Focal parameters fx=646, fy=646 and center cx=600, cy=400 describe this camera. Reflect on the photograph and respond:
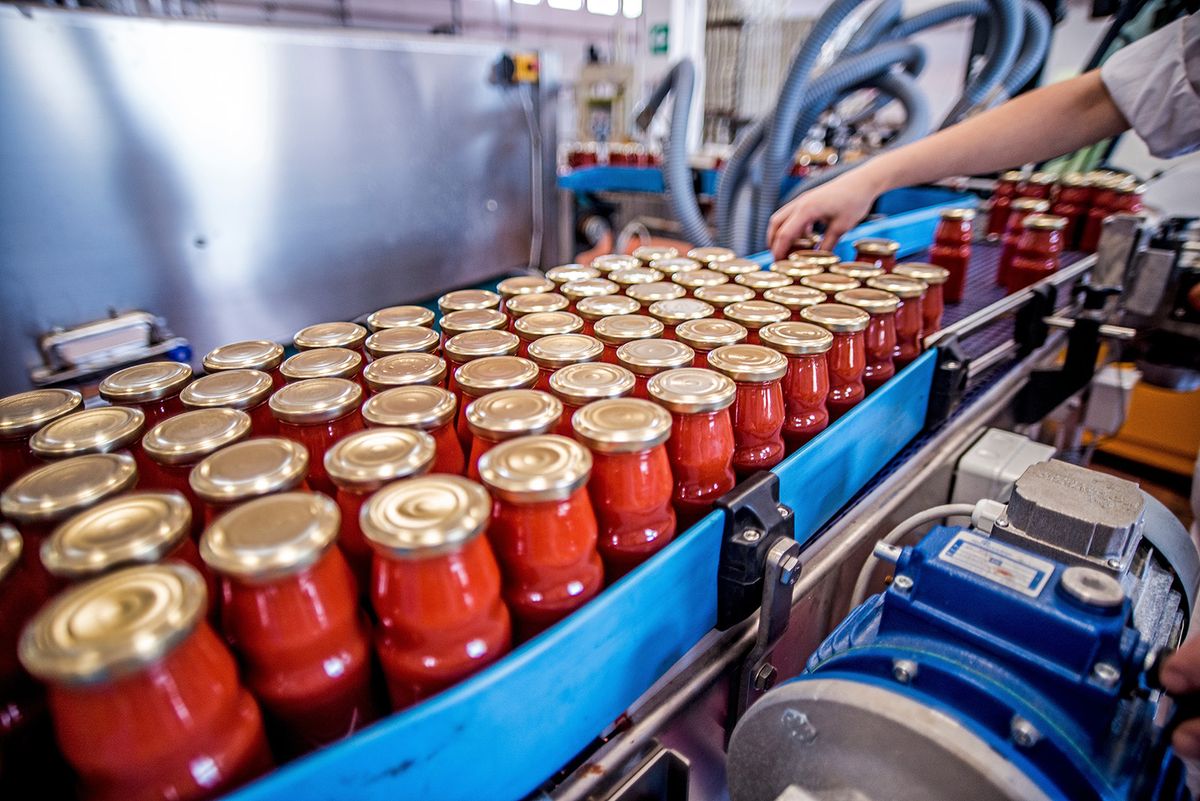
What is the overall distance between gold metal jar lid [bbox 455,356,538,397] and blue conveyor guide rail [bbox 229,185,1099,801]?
0.73 ft

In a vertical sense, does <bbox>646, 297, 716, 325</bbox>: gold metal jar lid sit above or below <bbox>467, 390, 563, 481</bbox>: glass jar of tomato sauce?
above

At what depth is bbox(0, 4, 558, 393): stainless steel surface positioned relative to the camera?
1.45 metres

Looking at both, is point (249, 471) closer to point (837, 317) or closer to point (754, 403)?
point (754, 403)

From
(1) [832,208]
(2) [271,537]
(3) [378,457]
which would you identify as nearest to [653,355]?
(3) [378,457]

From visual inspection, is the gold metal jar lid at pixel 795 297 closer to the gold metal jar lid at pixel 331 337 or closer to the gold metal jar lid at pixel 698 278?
the gold metal jar lid at pixel 698 278

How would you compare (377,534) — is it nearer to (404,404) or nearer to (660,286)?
(404,404)

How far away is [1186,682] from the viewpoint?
18.8 inches

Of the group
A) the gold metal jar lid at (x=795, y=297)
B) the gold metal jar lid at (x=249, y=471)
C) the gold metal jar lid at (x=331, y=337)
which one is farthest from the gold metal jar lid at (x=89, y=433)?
the gold metal jar lid at (x=795, y=297)

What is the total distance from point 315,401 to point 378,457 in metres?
0.13

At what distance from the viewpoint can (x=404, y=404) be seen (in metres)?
0.60

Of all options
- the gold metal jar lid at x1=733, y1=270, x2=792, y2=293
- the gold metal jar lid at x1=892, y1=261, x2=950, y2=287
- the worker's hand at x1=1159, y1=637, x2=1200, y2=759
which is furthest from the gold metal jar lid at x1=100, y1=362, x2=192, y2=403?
the gold metal jar lid at x1=892, y1=261, x2=950, y2=287

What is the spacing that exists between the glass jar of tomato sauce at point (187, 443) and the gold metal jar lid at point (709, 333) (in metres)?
0.48

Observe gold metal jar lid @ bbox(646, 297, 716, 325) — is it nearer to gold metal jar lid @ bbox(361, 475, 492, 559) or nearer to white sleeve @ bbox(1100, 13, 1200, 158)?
gold metal jar lid @ bbox(361, 475, 492, 559)

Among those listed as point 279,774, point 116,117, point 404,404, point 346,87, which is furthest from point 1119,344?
point 116,117
